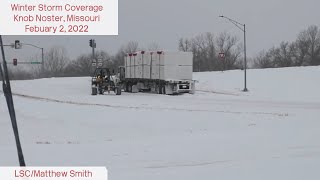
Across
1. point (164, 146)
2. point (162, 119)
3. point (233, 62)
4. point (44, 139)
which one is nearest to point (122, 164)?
point (164, 146)

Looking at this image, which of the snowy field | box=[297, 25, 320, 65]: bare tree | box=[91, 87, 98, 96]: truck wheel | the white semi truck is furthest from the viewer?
box=[297, 25, 320, 65]: bare tree

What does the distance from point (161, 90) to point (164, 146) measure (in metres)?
31.2

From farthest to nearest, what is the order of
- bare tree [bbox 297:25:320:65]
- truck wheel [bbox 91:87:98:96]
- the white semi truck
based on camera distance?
bare tree [bbox 297:25:320:65], the white semi truck, truck wheel [bbox 91:87:98:96]

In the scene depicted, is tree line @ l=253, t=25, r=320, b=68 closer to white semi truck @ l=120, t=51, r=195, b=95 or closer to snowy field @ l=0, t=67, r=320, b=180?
white semi truck @ l=120, t=51, r=195, b=95

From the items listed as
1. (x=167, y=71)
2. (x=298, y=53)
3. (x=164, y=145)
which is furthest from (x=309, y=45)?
(x=164, y=145)

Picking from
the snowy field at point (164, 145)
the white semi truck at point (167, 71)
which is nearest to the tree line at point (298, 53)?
the white semi truck at point (167, 71)

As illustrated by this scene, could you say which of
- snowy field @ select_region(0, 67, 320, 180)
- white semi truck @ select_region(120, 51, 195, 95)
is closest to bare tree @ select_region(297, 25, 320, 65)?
white semi truck @ select_region(120, 51, 195, 95)

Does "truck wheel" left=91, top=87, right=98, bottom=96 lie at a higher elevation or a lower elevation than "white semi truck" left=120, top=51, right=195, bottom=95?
lower

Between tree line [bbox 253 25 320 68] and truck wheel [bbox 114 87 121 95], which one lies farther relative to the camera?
tree line [bbox 253 25 320 68]

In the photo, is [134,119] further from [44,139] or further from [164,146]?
[164,146]

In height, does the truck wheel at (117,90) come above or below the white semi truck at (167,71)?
below

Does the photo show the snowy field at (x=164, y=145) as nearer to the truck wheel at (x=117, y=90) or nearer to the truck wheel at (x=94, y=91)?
the truck wheel at (x=94, y=91)

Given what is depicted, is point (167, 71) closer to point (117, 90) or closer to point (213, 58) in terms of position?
point (117, 90)

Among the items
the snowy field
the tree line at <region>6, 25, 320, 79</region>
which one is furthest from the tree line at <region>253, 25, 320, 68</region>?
the snowy field
